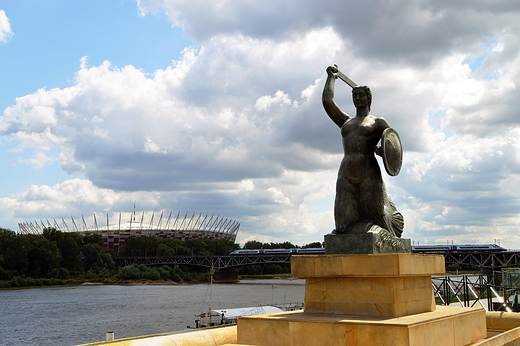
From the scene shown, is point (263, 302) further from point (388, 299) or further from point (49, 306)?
point (388, 299)

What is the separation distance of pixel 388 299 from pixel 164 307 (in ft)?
133

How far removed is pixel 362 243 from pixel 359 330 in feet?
5.44

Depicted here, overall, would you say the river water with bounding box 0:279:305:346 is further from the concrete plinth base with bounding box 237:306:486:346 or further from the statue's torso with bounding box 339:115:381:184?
the statue's torso with bounding box 339:115:381:184

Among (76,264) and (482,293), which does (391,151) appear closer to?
(482,293)

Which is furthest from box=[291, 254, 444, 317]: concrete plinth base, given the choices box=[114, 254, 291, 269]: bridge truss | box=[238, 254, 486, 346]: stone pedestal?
box=[114, 254, 291, 269]: bridge truss

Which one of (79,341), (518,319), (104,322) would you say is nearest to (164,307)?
(104,322)

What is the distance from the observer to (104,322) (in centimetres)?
3525

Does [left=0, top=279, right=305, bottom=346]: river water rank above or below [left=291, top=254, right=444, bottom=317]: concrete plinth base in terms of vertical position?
below

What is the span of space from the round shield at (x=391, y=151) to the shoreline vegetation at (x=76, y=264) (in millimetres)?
65742

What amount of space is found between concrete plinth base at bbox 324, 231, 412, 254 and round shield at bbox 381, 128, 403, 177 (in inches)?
46.5

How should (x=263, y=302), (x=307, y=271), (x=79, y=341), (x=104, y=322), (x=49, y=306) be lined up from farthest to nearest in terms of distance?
(x=263, y=302) → (x=49, y=306) → (x=104, y=322) → (x=79, y=341) → (x=307, y=271)

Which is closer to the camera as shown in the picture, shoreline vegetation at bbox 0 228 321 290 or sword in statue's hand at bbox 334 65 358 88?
sword in statue's hand at bbox 334 65 358 88

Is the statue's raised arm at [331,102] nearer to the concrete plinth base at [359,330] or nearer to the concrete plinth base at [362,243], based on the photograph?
the concrete plinth base at [362,243]

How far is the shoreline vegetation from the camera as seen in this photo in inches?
2618
